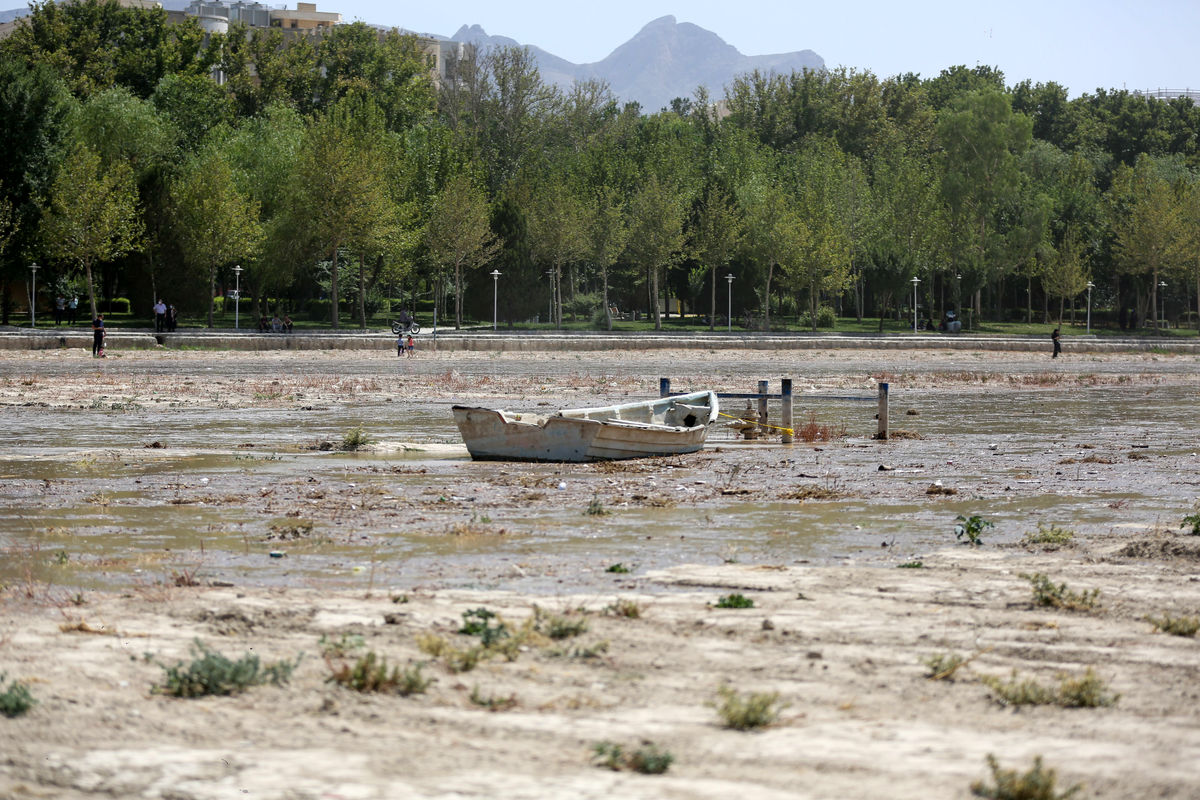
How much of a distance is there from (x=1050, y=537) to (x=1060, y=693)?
6006 mm

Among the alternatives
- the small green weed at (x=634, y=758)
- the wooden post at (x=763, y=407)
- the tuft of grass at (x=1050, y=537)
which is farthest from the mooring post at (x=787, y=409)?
the small green weed at (x=634, y=758)

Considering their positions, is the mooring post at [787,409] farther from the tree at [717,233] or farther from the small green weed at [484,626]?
the tree at [717,233]

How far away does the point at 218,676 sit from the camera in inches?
278

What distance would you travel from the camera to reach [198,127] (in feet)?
269

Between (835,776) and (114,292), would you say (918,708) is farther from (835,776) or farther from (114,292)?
(114,292)

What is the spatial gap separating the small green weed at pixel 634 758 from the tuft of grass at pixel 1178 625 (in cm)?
433

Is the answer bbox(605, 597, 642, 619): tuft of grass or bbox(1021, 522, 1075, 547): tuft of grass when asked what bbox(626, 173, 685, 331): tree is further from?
bbox(605, 597, 642, 619): tuft of grass

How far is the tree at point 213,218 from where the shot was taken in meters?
68.8

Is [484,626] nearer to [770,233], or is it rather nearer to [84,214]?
[84,214]

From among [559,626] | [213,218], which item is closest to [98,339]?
[213,218]

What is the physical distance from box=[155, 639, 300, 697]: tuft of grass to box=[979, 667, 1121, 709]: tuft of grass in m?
3.96

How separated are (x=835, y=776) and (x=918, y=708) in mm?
1265

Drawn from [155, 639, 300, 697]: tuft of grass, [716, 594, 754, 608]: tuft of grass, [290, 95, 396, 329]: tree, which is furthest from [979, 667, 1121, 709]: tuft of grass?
[290, 95, 396, 329]: tree

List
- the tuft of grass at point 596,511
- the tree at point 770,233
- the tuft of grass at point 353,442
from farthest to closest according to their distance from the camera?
the tree at point 770,233
the tuft of grass at point 353,442
the tuft of grass at point 596,511
